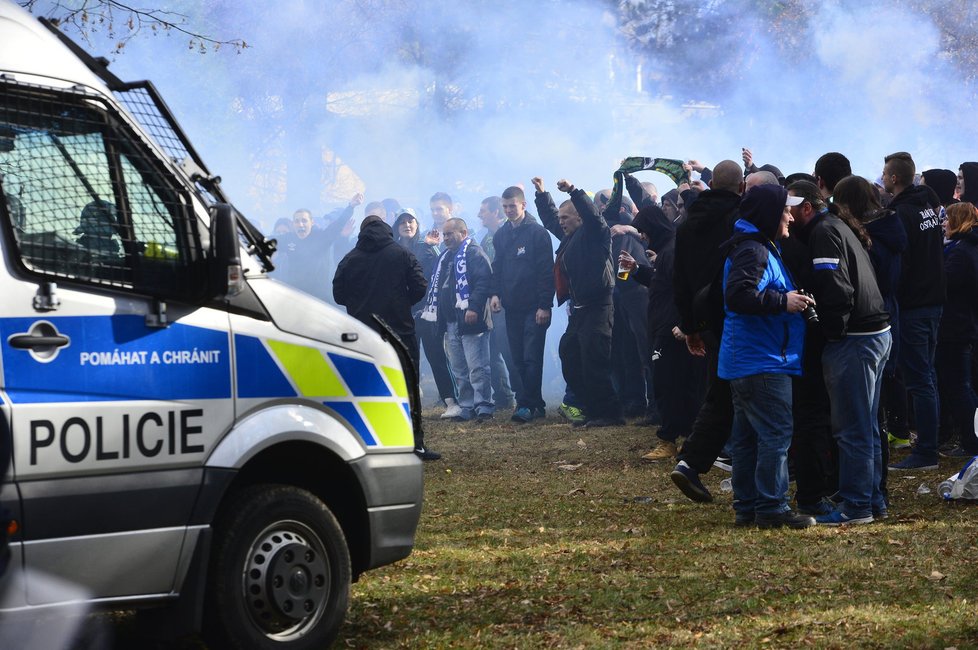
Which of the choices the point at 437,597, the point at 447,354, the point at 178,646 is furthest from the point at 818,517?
the point at 447,354

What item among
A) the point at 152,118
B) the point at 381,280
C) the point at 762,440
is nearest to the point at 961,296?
the point at 762,440

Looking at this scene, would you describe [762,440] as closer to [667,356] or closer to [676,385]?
[676,385]

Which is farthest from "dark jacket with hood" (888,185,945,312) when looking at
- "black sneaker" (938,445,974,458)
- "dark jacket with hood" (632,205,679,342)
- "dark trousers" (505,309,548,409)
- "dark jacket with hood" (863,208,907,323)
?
"dark trousers" (505,309,548,409)

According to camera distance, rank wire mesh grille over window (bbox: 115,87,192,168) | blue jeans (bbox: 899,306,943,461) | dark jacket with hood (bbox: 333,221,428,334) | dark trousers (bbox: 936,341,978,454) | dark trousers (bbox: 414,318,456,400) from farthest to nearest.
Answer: dark trousers (bbox: 414,318,456,400) < dark jacket with hood (bbox: 333,221,428,334) < dark trousers (bbox: 936,341,978,454) < blue jeans (bbox: 899,306,943,461) < wire mesh grille over window (bbox: 115,87,192,168)

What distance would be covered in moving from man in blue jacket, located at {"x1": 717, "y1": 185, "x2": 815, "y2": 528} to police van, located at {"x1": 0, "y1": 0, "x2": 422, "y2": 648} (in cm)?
260

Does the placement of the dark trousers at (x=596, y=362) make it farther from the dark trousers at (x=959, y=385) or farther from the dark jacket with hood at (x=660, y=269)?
the dark trousers at (x=959, y=385)

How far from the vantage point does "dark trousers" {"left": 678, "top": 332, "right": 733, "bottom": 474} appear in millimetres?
8289

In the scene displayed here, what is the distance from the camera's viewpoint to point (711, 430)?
327 inches

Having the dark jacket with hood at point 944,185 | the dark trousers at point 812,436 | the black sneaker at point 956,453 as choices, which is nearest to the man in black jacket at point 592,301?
the dark jacket with hood at point 944,185

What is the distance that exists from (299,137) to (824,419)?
17.1 meters

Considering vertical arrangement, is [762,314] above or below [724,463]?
above

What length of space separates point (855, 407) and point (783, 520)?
0.75m

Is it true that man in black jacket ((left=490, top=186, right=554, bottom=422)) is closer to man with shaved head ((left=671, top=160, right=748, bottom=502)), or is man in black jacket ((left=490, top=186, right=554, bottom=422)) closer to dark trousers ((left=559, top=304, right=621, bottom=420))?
dark trousers ((left=559, top=304, right=621, bottom=420))

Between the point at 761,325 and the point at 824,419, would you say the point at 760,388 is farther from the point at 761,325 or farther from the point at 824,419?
the point at 824,419
